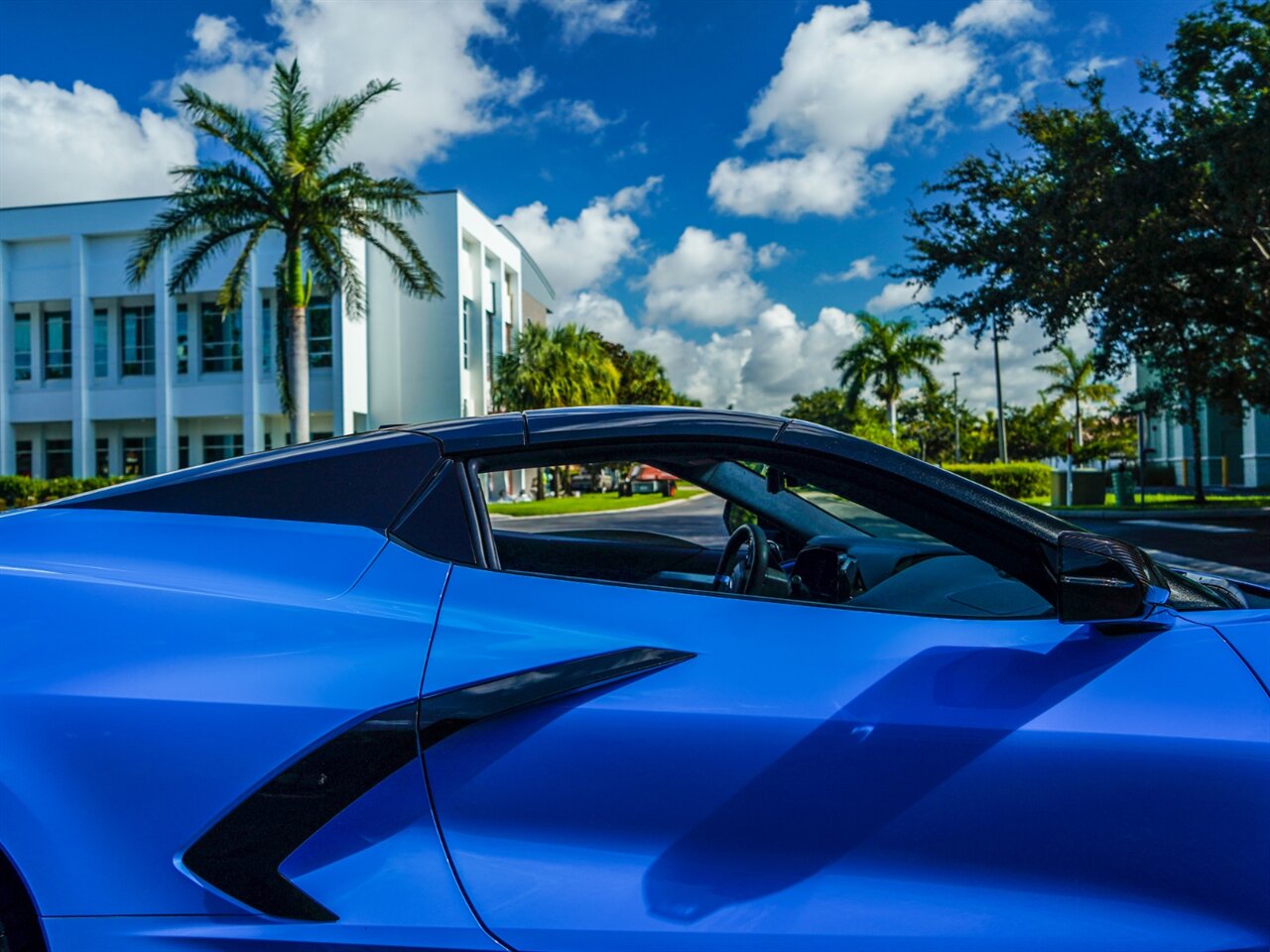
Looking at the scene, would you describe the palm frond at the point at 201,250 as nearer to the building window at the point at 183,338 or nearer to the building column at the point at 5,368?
the building window at the point at 183,338

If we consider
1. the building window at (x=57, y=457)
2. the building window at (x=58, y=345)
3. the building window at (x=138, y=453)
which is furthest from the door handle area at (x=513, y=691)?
the building window at (x=57, y=457)

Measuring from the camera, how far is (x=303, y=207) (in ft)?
69.6

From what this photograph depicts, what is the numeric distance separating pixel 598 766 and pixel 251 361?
38.5m

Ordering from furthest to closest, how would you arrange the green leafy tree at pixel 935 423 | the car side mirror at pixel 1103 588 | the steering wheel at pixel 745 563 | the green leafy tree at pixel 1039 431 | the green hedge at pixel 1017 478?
1. the green leafy tree at pixel 935 423
2. the green leafy tree at pixel 1039 431
3. the green hedge at pixel 1017 478
4. the steering wheel at pixel 745 563
5. the car side mirror at pixel 1103 588

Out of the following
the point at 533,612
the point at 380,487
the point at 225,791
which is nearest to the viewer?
the point at 225,791

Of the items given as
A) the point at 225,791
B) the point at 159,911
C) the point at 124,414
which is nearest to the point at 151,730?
the point at 225,791

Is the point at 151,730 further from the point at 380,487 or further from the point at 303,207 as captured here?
the point at 303,207

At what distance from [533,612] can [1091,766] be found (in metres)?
0.90

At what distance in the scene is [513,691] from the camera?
54.9 inches

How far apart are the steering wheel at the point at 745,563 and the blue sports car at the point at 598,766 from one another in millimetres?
426

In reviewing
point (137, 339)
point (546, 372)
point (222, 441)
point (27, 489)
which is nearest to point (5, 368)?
point (137, 339)

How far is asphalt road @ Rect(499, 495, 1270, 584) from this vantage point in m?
2.61

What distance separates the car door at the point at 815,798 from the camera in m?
1.39

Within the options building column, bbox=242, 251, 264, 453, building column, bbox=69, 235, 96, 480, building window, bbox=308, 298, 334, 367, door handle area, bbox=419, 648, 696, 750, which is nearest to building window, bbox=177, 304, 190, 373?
building column, bbox=242, 251, 264, 453
